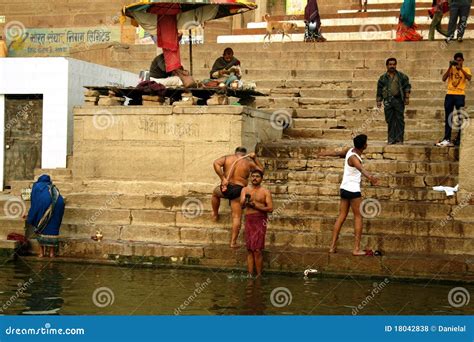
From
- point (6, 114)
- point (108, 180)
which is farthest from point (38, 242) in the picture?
point (6, 114)

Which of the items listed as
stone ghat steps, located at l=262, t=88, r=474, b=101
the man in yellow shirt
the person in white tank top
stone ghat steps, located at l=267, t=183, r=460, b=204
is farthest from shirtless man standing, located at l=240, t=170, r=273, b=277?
stone ghat steps, located at l=262, t=88, r=474, b=101

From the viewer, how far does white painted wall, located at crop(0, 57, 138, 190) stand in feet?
53.4

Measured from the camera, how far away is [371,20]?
894 inches

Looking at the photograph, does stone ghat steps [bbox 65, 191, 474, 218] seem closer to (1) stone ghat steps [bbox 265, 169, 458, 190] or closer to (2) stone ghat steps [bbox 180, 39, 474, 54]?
(1) stone ghat steps [bbox 265, 169, 458, 190]

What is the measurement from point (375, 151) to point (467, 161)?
1604mm

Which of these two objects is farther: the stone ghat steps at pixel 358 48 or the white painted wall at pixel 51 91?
the stone ghat steps at pixel 358 48

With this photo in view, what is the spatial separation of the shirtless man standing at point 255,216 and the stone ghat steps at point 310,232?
86cm

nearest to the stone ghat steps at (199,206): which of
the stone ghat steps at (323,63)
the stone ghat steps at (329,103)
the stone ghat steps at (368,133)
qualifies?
the stone ghat steps at (368,133)

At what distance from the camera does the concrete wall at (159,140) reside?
47.1 feet

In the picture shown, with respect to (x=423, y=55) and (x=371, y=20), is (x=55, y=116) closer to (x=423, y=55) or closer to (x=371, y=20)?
(x=423, y=55)

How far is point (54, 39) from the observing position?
25.3 metres

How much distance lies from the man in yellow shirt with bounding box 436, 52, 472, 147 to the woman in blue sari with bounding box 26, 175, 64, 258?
5.55m

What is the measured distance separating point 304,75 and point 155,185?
218 inches

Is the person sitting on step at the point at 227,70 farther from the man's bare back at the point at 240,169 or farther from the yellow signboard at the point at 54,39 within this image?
the yellow signboard at the point at 54,39
